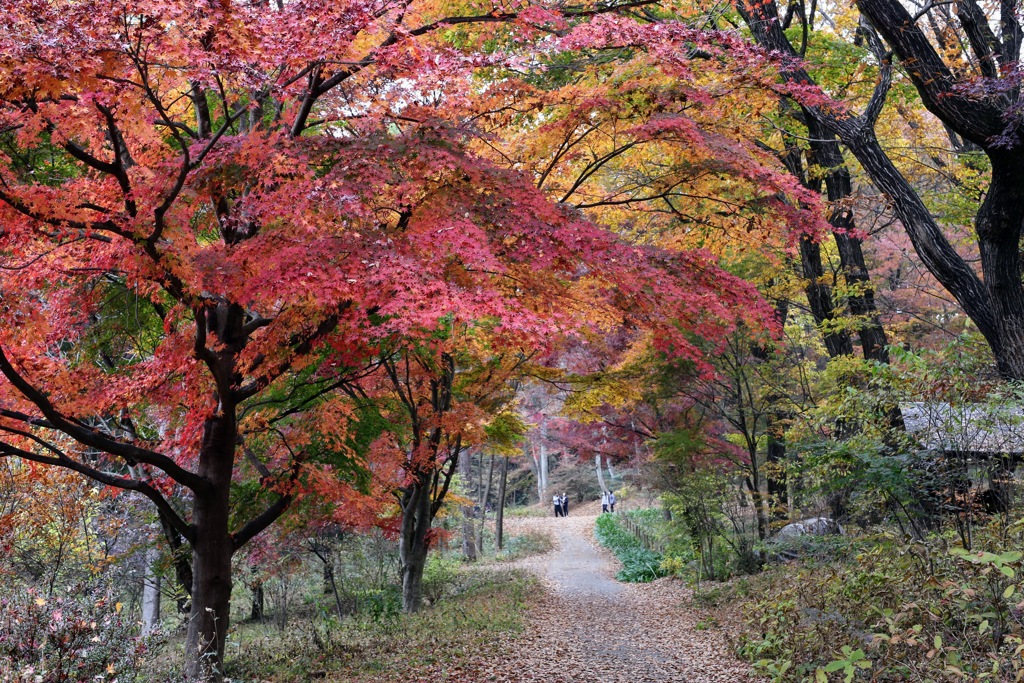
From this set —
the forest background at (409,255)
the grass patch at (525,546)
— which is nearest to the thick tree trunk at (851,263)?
the forest background at (409,255)

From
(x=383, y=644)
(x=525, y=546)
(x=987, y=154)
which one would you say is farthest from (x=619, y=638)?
(x=525, y=546)

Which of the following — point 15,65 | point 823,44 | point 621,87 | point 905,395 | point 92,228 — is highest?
point 823,44

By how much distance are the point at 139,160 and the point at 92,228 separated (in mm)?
1593

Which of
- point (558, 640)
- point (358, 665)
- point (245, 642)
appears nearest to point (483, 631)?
point (558, 640)

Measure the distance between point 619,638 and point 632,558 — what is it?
8.77m

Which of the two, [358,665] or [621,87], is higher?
[621,87]

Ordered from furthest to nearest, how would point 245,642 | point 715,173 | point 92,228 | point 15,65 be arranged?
point 245,642 < point 715,173 < point 92,228 < point 15,65

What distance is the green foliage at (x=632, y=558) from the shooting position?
56.2ft

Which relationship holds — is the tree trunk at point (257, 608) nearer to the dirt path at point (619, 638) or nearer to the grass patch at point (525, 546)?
the dirt path at point (619, 638)

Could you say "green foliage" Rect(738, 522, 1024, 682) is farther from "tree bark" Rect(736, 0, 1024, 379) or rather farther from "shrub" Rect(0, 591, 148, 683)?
"shrub" Rect(0, 591, 148, 683)

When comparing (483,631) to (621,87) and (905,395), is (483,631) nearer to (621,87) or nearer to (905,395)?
(905,395)

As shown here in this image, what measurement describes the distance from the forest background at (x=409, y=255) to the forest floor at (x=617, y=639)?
33.4 inches

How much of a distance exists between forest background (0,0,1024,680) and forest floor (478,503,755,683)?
2.79ft

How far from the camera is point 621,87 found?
22.0 feet
